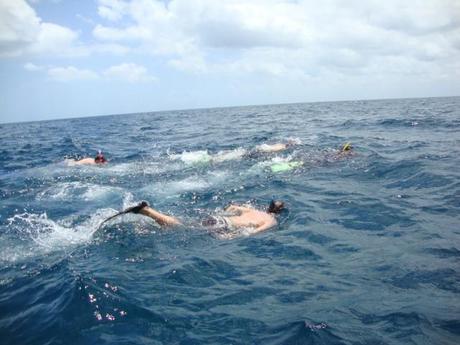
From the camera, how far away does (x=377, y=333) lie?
480 cm

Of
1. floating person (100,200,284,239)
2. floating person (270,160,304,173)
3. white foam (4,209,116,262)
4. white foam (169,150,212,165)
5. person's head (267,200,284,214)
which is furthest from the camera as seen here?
white foam (169,150,212,165)

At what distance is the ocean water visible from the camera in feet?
16.5

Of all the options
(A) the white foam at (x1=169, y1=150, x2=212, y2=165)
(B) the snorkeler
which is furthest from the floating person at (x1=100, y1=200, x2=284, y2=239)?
(A) the white foam at (x1=169, y1=150, x2=212, y2=165)

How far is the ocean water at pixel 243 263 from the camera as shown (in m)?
5.02

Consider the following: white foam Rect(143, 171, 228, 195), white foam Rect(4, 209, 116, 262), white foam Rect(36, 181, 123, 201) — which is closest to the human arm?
white foam Rect(4, 209, 116, 262)

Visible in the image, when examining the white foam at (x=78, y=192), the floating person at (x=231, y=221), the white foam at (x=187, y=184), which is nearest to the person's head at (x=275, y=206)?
the floating person at (x=231, y=221)

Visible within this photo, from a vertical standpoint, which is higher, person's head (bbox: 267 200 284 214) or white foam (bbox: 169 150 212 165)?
white foam (bbox: 169 150 212 165)

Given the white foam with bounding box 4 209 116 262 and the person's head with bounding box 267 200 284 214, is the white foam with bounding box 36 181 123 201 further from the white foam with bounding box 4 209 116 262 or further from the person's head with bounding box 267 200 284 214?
the person's head with bounding box 267 200 284 214

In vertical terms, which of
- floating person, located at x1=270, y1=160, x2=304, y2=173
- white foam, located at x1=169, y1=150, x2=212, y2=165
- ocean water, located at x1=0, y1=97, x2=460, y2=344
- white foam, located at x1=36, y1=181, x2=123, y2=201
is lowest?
ocean water, located at x1=0, y1=97, x2=460, y2=344

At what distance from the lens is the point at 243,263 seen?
6945 millimetres

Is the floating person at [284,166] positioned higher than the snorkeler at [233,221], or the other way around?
the floating person at [284,166]

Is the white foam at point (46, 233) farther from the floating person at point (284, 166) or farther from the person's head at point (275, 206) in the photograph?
the floating person at point (284, 166)

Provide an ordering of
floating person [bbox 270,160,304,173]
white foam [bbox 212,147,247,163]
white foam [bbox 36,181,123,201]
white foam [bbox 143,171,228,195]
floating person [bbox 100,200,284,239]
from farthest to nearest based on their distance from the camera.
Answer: white foam [bbox 212,147,247,163]
floating person [bbox 270,160,304,173]
white foam [bbox 143,171,228,195]
white foam [bbox 36,181,123,201]
floating person [bbox 100,200,284,239]

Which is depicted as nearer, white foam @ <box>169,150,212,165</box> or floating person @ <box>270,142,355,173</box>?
floating person @ <box>270,142,355,173</box>
